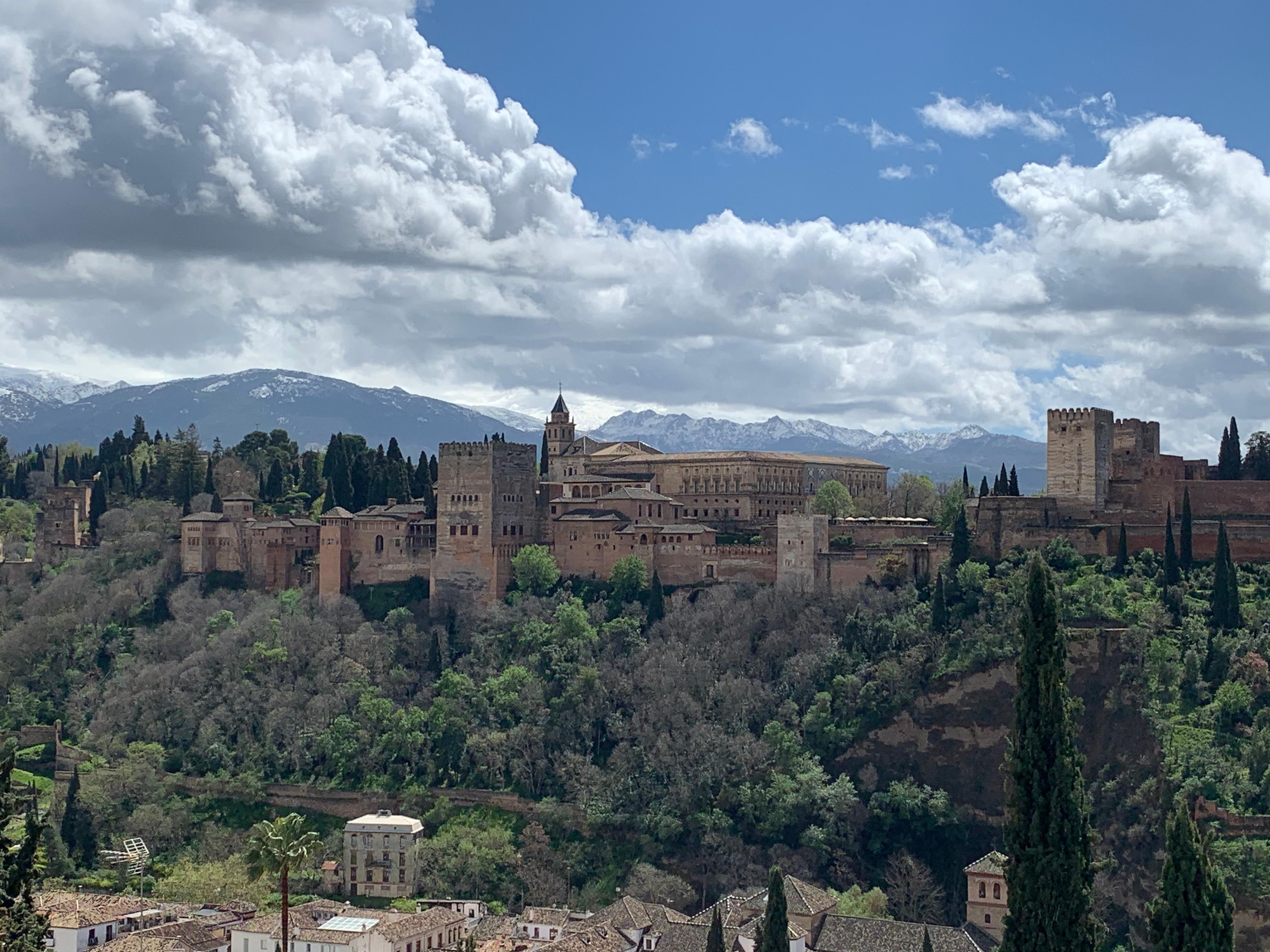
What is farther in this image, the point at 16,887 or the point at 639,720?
the point at 639,720

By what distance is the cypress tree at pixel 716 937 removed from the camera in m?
47.0

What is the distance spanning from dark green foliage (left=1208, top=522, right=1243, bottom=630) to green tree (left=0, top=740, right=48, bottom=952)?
40.1 metres

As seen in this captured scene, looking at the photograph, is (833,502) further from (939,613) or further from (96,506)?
(96,506)

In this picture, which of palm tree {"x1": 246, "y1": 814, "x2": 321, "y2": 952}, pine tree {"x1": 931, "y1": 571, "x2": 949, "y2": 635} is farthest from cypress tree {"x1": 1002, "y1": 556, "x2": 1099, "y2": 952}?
pine tree {"x1": 931, "y1": 571, "x2": 949, "y2": 635}

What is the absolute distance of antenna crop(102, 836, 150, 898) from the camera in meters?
65.1

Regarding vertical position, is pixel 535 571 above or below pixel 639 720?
above

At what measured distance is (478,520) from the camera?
76.9m

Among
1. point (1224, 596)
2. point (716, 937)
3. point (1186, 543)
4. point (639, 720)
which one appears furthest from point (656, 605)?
point (716, 937)

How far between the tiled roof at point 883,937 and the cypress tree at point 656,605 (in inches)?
877

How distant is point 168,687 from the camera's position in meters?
76.1

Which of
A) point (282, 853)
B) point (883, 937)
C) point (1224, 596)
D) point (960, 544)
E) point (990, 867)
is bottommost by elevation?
point (883, 937)

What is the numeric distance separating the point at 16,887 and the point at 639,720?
3573 cm

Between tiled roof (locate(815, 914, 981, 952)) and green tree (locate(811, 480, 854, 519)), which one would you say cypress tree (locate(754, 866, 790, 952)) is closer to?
tiled roof (locate(815, 914, 981, 952))

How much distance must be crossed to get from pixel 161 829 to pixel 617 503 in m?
22.8
